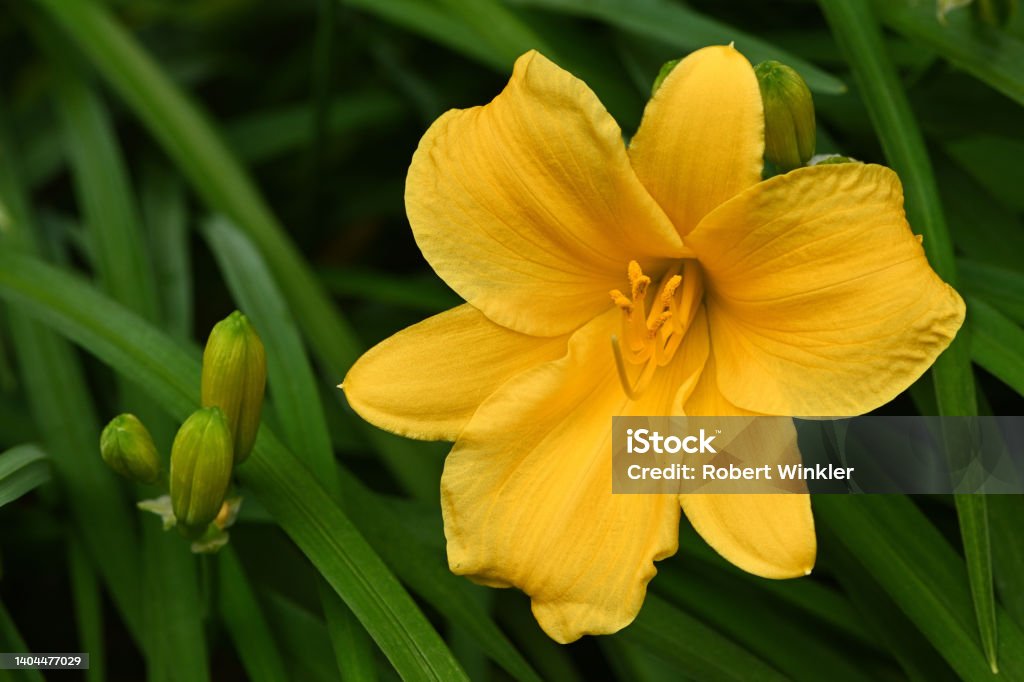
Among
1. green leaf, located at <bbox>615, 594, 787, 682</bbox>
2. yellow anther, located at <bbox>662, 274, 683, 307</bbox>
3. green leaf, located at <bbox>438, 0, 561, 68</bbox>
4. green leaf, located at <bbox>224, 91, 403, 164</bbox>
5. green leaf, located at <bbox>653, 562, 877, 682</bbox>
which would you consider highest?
green leaf, located at <bbox>438, 0, 561, 68</bbox>

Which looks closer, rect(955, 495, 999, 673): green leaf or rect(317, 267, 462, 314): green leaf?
rect(955, 495, 999, 673): green leaf

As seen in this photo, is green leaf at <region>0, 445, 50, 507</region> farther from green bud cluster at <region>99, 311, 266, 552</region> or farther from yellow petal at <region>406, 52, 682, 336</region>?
yellow petal at <region>406, 52, 682, 336</region>

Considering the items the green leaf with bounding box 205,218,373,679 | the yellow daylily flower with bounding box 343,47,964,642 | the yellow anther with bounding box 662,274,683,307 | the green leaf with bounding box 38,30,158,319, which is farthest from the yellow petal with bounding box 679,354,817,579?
the green leaf with bounding box 38,30,158,319

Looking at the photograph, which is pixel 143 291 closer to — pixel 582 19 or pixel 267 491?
pixel 267 491

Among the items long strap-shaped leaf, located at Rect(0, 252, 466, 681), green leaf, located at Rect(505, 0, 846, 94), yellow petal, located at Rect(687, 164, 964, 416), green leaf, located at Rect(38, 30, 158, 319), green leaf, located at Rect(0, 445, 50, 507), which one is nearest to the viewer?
yellow petal, located at Rect(687, 164, 964, 416)

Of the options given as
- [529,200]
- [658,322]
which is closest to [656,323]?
[658,322]

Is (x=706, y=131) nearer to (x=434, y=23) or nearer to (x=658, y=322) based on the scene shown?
(x=658, y=322)
